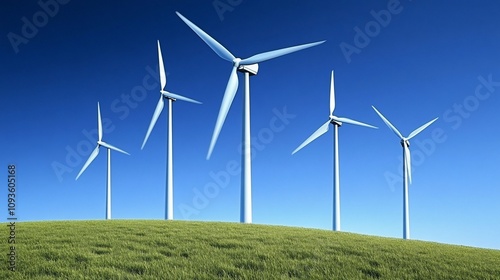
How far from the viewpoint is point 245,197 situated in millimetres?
34938

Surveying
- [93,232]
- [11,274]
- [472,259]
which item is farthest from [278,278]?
[93,232]

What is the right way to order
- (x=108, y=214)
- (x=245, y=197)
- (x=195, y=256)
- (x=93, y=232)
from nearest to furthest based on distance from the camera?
(x=195, y=256) < (x=93, y=232) < (x=245, y=197) < (x=108, y=214)

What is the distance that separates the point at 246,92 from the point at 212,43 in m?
5.99

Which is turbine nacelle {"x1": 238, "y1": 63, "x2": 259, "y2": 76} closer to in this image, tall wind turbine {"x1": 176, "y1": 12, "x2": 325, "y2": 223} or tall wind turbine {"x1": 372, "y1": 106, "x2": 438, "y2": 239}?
tall wind turbine {"x1": 176, "y1": 12, "x2": 325, "y2": 223}

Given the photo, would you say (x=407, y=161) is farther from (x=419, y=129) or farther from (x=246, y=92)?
(x=246, y=92)

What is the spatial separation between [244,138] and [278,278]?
73.3 feet

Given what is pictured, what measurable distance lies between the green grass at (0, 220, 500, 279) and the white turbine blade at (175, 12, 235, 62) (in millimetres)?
20766

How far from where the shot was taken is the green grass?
1528 centimetres

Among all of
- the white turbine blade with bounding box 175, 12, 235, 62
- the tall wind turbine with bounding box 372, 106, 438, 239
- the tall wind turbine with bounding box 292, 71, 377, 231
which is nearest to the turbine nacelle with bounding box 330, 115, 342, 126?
the tall wind turbine with bounding box 292, 71, 377, 231

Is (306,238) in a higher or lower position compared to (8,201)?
lower

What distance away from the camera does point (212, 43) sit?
41.3m

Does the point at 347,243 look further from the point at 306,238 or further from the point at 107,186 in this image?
the point at 107,186

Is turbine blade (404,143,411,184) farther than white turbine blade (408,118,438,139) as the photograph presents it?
No

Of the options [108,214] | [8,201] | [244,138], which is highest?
[244,138]
